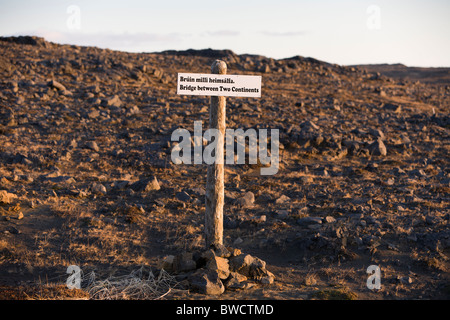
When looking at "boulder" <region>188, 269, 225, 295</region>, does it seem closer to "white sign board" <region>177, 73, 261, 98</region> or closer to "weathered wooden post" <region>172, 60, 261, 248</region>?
"weathered wooden post" <region>172, 60, 261, 248</region>

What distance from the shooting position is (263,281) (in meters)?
6.62

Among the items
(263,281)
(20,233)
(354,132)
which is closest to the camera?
(263,281)

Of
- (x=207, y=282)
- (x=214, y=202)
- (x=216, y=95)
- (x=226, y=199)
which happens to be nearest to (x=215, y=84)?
(x=216, y=95)

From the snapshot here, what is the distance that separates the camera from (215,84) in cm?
671

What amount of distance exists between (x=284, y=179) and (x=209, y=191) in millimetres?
6127

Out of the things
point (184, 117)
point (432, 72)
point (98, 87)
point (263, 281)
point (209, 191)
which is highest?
point (432, 72)

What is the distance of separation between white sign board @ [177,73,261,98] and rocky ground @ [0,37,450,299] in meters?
2.53

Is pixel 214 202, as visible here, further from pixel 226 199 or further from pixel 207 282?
pixel 226 199

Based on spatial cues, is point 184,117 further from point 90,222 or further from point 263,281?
point 263,281

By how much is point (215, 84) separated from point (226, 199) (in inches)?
188

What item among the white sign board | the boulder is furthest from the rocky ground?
the white sign board

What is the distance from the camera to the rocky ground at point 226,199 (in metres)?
6.89

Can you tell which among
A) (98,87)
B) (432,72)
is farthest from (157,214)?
(432,72)

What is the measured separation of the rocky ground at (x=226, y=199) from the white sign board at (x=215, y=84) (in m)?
2.53
